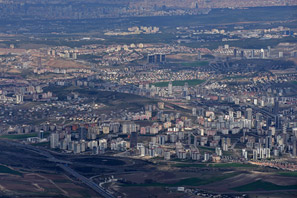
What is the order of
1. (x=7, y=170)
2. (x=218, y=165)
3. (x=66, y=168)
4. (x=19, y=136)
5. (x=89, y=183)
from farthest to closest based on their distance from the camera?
(x=19, y=136), (x=218, y=165), (x=66, y=168), (x=7, y=170), (x=89, y=183)

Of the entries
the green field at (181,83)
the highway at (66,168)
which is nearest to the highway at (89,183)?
the highway at (66,168)

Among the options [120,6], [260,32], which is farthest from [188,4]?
[260,32]

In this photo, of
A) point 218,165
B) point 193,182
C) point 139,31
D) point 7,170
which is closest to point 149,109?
point 218,165

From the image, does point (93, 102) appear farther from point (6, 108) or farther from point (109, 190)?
point (109, 190)

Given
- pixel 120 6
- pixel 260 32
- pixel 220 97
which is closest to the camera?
pixel 220 97

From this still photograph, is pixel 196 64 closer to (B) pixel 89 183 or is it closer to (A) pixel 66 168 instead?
(A) pixel 66 168

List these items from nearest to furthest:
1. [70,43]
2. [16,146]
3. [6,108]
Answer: [16,146], [6,108], [70,43]

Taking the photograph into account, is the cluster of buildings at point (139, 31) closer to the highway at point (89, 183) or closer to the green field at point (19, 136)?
the green field at point (19, 136)

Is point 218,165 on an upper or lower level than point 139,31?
lower

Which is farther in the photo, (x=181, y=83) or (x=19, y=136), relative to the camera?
(x=181, y=83)

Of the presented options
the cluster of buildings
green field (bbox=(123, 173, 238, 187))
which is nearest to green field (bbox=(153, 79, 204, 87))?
green field (bbox=(123, 173, 238, 187))

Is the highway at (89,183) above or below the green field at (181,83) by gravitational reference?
below
